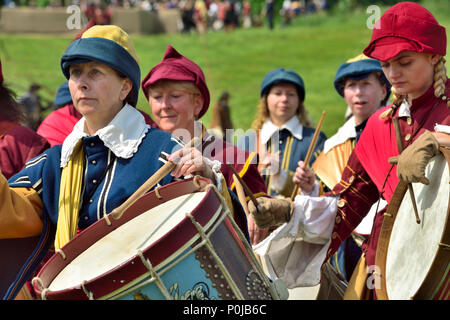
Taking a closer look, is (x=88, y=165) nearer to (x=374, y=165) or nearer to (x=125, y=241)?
(x=125, y=241)

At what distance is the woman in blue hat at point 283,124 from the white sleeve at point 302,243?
219cm

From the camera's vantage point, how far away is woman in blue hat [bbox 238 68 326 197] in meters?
6.32

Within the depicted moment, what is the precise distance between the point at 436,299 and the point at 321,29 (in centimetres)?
2918

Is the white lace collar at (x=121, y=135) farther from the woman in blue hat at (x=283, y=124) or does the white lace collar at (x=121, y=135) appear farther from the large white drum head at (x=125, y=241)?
the woman in blue hat at (x=283, y=124)

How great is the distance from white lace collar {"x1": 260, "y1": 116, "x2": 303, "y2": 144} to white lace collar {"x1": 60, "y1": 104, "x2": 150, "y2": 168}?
3.16 meters

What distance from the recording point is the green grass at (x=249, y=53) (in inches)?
859

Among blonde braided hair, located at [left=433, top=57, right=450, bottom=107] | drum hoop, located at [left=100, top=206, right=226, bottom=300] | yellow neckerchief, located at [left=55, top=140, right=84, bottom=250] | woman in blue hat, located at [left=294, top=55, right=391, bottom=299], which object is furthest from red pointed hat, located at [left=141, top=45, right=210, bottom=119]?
drum hoop, located at [left=100, top=206, right=226, bottom=300]

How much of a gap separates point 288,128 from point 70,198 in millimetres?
3446

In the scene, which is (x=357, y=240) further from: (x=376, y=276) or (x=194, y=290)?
(x=194, y=290)

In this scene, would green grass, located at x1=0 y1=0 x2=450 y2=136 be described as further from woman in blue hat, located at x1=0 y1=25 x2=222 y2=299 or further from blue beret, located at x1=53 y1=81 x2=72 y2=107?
woman in blue hat, located at x1=0 y1=25 x2=222 y2=299

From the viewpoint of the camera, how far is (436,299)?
2906 mm

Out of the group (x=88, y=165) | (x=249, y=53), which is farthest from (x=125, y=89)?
(x=249, y=53)

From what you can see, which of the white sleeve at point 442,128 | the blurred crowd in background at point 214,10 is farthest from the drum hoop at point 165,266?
the blurred crowd in background at point 214,10

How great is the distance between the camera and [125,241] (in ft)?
9.41
